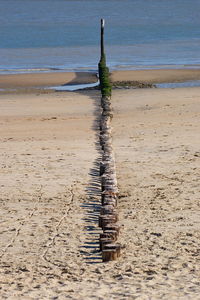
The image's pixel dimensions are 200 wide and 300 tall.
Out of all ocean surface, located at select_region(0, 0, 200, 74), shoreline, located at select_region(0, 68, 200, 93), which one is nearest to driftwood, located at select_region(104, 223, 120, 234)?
shoreline, located at select_region(0, 68, 200, 93)

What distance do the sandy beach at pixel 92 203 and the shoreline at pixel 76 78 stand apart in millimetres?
7311

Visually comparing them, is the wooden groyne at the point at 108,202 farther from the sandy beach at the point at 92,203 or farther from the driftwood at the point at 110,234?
the sandy beach at the point at 92,203

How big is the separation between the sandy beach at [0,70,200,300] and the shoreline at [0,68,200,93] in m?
7.31

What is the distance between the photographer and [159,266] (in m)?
7.23

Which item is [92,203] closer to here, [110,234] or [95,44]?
[110,234]

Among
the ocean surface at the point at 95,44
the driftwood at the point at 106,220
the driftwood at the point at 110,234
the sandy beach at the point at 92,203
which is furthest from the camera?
the ocean surface at the point at 95,44

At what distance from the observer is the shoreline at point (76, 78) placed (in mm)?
26641

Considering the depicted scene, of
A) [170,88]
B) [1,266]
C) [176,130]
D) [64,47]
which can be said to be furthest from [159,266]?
[64,47]

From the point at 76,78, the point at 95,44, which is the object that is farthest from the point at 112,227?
the point at 95,44

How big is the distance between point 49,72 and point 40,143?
59.8 ft

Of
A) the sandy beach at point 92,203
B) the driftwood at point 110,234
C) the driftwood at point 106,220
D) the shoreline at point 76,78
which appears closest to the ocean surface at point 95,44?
the shoreline at point 76,78

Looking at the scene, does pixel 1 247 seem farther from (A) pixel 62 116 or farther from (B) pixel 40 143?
(A) pixel 62 116

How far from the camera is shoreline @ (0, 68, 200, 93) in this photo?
26.6m

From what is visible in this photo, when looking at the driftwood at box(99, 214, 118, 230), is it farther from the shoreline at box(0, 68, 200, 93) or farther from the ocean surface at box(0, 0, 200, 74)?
the ocean surface at box(0, 0, 200, 74)
